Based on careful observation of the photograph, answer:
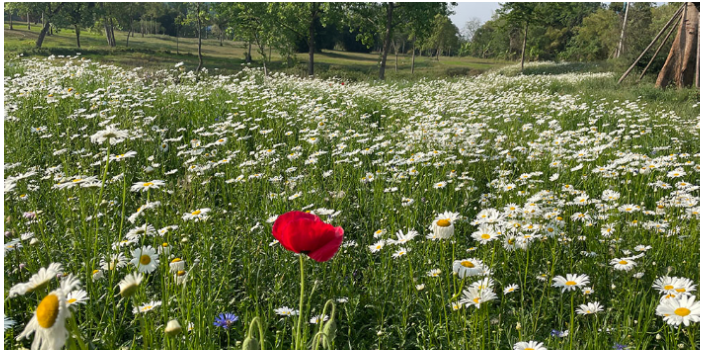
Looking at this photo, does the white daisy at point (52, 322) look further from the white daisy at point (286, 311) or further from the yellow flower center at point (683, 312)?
the yellow flower center at point (683, 312)

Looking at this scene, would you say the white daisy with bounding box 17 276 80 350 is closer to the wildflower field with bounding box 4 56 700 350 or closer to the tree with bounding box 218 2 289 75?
the wildflower field with bounding box 4 56 700 350

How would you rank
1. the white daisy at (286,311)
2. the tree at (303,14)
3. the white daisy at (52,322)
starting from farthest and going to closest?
the tree at (303,14), the white daisy at (286,311), the white daisy at (52,322)

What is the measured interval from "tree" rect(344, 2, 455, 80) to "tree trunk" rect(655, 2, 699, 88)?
623 inches

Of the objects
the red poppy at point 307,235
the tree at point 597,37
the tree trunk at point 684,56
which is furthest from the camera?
the tree at point 597,37

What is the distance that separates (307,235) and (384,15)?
2751 cm

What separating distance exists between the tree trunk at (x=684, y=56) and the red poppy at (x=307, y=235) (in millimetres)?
12704

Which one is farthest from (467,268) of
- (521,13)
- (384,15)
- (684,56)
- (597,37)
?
(597,37)

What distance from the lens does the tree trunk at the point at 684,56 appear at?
1017 centimetres

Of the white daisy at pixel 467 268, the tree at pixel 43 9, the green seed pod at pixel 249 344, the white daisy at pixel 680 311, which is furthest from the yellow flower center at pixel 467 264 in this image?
the tree at pixel 43 9

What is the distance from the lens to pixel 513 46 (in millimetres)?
52188

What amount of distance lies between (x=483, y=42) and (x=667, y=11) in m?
27.0

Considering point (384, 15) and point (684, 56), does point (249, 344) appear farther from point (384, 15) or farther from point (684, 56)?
point (384, 15)

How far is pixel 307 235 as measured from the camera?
3.48ft

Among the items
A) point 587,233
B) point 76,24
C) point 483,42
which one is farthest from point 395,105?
point 483,42
